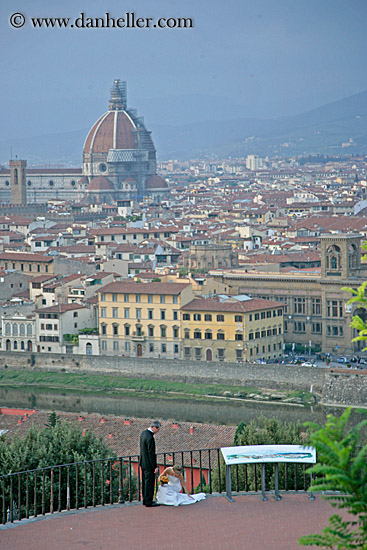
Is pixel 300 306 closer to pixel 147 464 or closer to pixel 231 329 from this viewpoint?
pixel 231 329

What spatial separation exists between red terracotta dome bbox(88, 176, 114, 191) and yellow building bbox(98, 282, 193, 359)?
2926 inches

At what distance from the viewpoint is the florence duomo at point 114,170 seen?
11381 cm

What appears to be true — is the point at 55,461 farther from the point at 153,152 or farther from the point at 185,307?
the point at 153,152

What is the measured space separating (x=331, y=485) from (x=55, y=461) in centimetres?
750

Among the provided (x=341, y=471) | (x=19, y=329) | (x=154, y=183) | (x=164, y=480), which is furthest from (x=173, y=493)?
(x=154, y=183)

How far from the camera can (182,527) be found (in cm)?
1017

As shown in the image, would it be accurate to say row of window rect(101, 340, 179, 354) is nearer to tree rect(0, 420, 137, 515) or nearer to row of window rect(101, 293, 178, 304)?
row of window rect(101, 293, 178, 304)

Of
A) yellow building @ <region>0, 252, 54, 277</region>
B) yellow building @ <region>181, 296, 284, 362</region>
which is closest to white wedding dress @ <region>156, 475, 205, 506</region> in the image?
yellow building @ <region>181, 296, 284, 362</region>

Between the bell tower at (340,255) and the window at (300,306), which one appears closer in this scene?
the bell tower at (340,255)

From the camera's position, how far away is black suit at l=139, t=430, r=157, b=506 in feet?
35.3

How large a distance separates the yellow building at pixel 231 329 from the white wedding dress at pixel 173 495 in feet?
82.0

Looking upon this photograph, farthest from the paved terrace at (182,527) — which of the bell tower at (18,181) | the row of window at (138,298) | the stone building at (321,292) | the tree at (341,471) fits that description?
the bell tower at (18,181)

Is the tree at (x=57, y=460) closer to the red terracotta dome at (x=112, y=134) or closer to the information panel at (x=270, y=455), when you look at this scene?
the information panel at (x=270, y=455)

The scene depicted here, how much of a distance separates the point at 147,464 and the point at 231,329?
2529 centimetres
